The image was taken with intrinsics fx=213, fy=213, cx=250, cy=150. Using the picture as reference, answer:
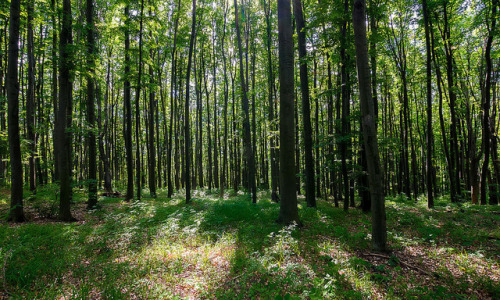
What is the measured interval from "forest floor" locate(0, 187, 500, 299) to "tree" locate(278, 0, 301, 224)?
78 centimetres

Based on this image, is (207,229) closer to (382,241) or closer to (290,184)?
(290,184)

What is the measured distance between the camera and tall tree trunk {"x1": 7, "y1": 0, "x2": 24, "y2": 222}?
6996 mm

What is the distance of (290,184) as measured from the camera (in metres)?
6.97

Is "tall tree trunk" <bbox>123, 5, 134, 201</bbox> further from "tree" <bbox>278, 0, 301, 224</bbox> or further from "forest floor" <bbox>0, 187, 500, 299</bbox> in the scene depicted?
"tree" <bbox>278, 0, 301, 224</bbox>

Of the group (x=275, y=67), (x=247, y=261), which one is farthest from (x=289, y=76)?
(x=275, y=67)

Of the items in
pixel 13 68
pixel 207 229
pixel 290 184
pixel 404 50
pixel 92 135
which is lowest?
pixel 207 229

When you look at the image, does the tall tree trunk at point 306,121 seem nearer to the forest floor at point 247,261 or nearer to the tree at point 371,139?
the forest floor at point 247,261

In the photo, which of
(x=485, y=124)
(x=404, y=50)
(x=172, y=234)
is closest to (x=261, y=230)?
(x=172, y=234)

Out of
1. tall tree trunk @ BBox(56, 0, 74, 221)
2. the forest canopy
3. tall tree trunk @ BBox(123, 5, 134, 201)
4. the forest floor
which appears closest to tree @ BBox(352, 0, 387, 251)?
the forest canopy

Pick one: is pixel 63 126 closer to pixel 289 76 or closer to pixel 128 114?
pixel 128 114

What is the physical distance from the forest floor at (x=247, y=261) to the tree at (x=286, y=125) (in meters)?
0.78

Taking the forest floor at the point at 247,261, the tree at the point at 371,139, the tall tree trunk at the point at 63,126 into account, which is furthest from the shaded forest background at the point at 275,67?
the forest floor at the point at 247,261

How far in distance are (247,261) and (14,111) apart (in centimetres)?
897

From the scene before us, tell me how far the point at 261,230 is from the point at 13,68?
9801mm
